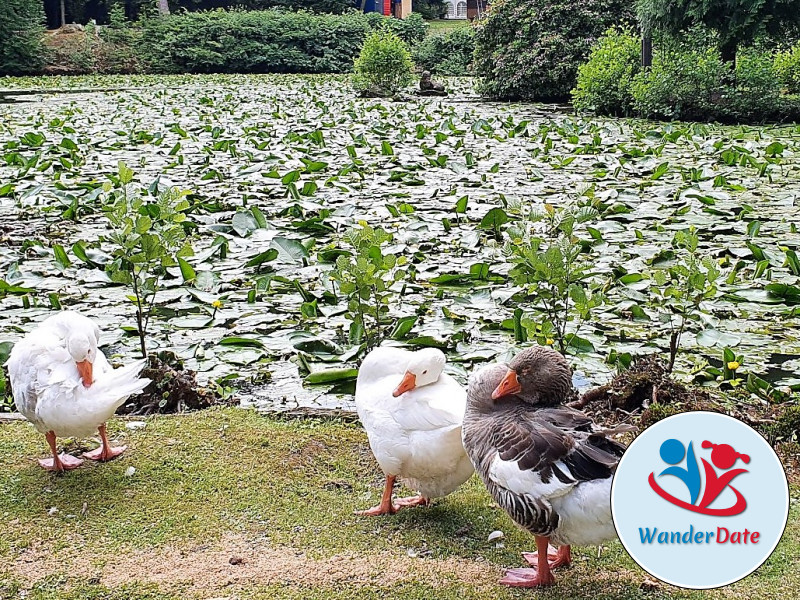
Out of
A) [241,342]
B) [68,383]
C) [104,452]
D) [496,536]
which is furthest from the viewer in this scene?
[241,342]

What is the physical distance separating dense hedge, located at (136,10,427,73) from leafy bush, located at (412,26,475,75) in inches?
37.6

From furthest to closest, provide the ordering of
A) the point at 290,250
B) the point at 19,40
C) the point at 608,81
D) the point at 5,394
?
the point at 19,40 < the point at 608,81 < the point at 290,250 < the point at 5,394

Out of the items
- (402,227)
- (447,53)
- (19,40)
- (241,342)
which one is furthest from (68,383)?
(19,40)

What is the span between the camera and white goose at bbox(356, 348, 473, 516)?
2498 millimetres

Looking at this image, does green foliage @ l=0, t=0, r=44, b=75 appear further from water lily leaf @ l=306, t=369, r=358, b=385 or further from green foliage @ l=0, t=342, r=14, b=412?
water lily leaf @ l=306, t=369, r=358, b=385

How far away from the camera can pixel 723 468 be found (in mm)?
1698

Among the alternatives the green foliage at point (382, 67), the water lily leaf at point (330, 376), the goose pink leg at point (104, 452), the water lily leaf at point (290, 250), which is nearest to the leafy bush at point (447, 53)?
the green foliage at point (382, 67)

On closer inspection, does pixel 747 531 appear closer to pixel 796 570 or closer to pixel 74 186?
pixel 796 570

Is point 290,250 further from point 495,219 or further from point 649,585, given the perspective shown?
point 649,585

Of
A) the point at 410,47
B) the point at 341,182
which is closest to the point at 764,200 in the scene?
the point at 341,182

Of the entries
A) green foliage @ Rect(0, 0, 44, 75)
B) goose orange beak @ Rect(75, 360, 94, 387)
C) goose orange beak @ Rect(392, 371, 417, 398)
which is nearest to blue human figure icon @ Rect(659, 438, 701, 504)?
goose orange beak @ Rect(392, 371, 417, 398)

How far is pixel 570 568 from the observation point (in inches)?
89.6

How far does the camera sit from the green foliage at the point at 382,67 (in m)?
17.4

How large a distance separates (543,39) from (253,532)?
14480 mm
